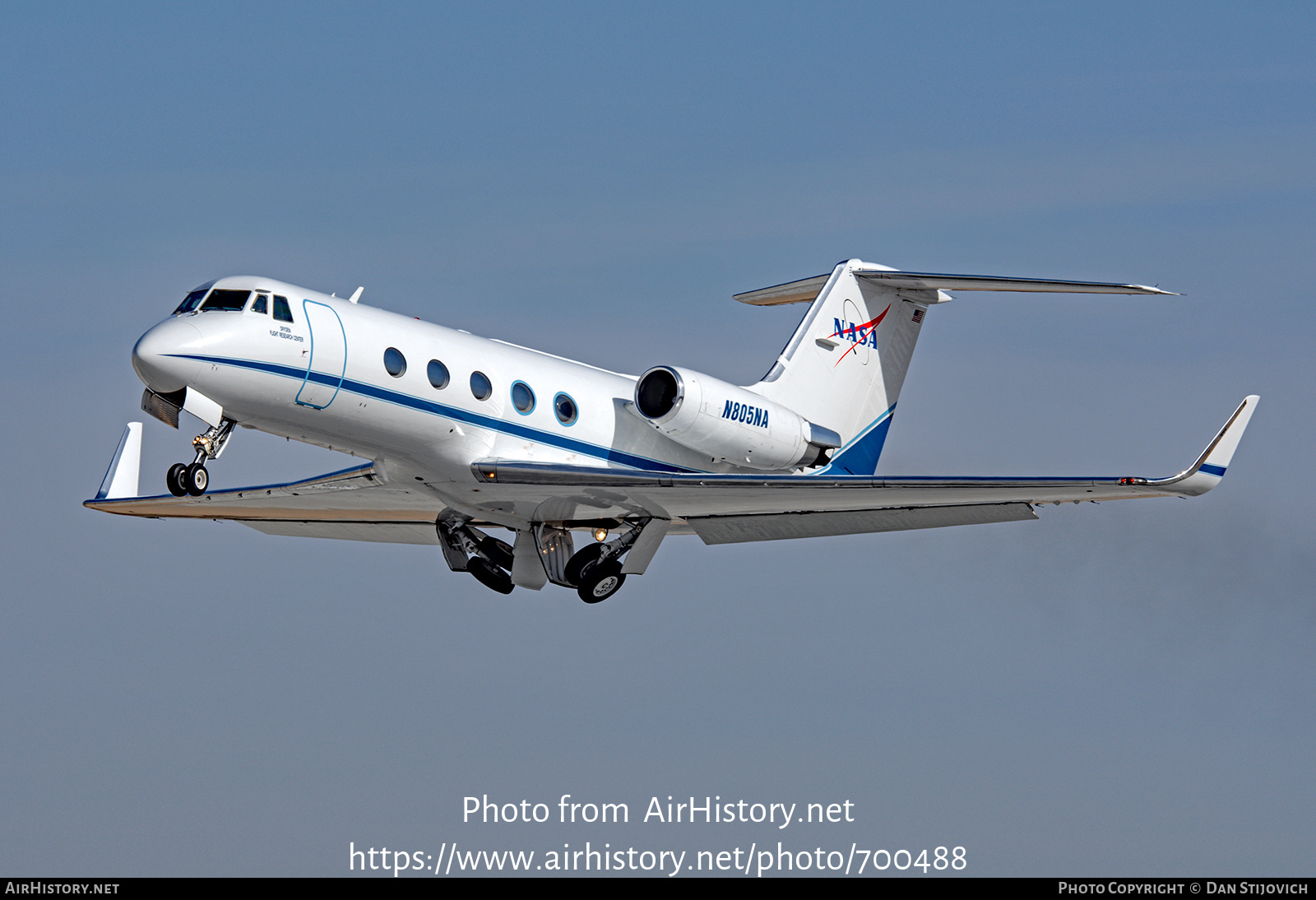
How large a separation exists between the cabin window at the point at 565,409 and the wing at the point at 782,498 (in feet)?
2.68

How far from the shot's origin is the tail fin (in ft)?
88.2

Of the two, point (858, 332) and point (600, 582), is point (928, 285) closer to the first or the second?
point (858, 332)

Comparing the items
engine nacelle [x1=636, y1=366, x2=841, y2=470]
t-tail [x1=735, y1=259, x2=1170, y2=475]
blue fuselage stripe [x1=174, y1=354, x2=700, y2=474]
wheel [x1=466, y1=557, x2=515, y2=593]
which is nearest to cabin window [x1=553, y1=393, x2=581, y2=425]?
blue fuselage stripe [x1=174, y1=354, x2=700, y2=474]

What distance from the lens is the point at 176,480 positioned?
808 inches

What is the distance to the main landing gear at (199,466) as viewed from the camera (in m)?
20.5

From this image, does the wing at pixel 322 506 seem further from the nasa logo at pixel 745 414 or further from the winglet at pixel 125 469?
the nasa logo at pixel 745 414

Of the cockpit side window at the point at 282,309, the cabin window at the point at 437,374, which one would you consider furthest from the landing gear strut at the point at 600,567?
the cockpit side window at the point at 282,309

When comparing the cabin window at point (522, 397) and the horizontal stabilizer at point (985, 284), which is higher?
the horizontal stabilizer at point (985, 284)

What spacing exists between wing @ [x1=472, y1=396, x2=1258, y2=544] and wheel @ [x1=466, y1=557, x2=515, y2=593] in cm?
134

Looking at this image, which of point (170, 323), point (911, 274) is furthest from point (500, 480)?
point (911, 274)

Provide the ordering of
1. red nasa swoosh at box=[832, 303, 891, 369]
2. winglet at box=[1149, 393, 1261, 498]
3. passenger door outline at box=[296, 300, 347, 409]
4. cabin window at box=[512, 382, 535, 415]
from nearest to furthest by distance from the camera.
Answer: winglet at box=[1149, 393, 1261, 498], passenger door outline at box=[296, 300, 347, 409], cabin window at box=[512, 382, 535, 415], red nasa swoosh at box=[832, 303, 891, 369]

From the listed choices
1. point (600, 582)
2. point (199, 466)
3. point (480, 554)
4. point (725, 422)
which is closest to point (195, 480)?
point (199, 466)

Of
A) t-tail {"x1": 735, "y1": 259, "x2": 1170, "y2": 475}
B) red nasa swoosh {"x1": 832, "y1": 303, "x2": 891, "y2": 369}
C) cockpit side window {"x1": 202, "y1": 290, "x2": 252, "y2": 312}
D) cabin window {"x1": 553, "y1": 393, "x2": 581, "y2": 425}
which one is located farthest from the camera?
red nasa swoosh {"x1": 832, "y1": 303, "x2": 891, "y2": 369}

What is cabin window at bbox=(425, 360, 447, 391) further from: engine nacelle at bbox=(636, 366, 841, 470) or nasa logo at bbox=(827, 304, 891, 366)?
nasa logo at bbox=(827, 304, 891, 366)
